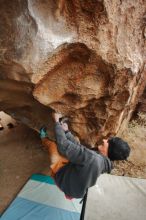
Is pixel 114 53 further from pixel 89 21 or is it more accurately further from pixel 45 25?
pixel 45 25

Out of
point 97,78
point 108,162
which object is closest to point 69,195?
point 108,162

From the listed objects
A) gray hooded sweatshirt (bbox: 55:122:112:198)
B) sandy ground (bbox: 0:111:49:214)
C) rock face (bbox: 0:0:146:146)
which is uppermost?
rock face (bbox: 0:0:146:146)

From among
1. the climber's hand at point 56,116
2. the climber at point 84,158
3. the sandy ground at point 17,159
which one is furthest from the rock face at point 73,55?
the sandy ground at point 17,159

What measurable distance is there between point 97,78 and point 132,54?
1.45 feet

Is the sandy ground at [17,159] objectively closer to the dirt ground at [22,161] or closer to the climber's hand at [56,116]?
the dirt ground at [22,161]

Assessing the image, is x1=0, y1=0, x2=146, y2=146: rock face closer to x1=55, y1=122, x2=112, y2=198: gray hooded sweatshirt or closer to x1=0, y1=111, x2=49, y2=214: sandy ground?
x1=55, y1=122, x2=112, y2=198: gray hooded sweatshirt

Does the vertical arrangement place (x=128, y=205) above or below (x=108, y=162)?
below

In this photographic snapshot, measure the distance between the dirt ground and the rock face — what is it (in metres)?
1.11

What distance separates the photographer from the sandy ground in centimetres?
405

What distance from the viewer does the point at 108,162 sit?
7.30 ft

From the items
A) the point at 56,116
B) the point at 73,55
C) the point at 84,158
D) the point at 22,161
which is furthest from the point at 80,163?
the point at 22,161

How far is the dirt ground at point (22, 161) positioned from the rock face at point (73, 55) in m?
1.11

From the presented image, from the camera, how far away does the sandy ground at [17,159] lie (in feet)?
13.3

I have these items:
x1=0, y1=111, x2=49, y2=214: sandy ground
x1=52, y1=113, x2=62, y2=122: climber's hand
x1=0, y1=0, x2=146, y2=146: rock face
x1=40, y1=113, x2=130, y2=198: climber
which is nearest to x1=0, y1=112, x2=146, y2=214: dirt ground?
x1=0, y1=111, x2=49, y2=214: sandy ground
